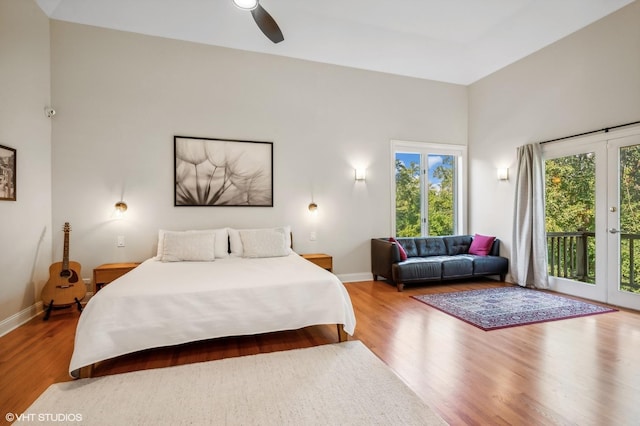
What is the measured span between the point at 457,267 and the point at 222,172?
3780 millimetres

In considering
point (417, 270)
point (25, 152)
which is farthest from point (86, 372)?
point (417, 270)

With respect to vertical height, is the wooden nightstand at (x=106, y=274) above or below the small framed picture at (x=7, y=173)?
below

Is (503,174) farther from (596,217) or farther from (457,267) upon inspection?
(457,267)

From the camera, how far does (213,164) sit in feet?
14.3

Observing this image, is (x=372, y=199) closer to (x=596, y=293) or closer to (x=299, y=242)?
(x=299, y=242)

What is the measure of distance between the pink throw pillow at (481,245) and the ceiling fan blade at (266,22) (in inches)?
175

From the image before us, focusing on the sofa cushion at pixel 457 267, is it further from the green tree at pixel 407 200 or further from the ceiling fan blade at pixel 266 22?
the ceiling fan blade at pixel 266 22

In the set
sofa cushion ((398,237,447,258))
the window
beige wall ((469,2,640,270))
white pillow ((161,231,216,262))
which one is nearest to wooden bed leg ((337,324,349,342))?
white pillow ((161,231,216,262))

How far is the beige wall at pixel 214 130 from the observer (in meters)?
3.91

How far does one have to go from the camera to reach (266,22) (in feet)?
8.83

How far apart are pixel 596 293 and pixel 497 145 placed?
8.51 feet

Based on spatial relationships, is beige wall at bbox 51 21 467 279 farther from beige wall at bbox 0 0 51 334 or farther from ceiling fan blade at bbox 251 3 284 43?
ceiling fan blade at bbox 251 3 284 43

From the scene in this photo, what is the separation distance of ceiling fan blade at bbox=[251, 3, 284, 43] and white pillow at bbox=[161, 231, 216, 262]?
2.37 m

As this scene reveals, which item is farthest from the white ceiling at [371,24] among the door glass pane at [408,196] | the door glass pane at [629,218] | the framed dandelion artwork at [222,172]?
the door glass pane at [629,218]
